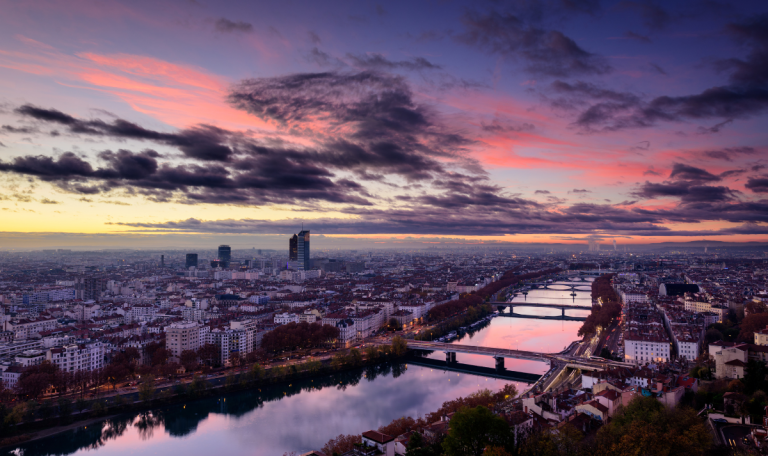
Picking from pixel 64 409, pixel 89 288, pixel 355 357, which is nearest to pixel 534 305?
pixel 355 357

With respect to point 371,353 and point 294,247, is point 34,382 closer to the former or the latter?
point 371,353

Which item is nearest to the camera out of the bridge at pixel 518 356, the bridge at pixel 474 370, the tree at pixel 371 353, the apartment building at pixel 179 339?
the bridge at pixel 518 356

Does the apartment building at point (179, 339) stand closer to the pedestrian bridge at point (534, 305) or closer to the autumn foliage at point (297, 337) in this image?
the autumn foliage at point (297, 337)

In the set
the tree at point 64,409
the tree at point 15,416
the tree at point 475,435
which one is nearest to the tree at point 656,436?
the tree at point 475,435

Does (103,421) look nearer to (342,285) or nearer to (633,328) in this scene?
(633,328)

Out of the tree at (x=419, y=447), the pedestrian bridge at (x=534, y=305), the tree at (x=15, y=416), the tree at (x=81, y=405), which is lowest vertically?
the pedestrian bridge at (x=534, y=305)

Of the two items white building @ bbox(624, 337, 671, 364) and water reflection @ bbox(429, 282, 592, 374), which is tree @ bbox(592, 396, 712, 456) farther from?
white building @ bbox(624, 337, 671, 364)
